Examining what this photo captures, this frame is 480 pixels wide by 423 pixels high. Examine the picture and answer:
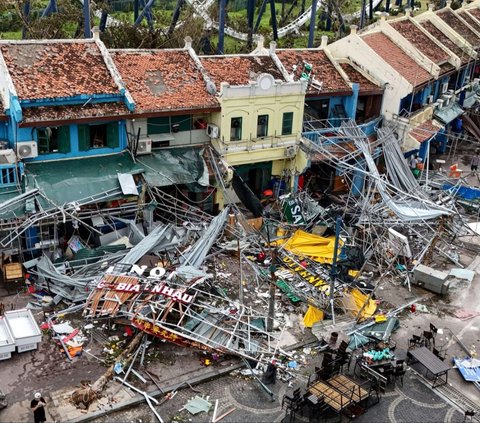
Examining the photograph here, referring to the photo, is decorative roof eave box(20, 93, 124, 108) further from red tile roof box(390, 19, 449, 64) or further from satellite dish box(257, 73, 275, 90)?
red tile roof box(390, 19, 449, 64)

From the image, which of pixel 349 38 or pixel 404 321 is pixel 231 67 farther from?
pixel 404 321

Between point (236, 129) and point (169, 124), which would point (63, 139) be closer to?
point (169, 124)

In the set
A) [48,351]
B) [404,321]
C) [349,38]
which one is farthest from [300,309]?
[349,38]

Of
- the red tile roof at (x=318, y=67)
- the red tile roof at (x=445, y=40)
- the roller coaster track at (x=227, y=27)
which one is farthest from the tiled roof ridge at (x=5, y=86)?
the red tile roof at (x=445, y=40)

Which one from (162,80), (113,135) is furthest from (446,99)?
(113,135)

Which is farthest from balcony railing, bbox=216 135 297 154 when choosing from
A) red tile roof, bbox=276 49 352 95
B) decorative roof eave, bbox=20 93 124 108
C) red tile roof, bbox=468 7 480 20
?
red tile roof, bbox=468 7 480 20

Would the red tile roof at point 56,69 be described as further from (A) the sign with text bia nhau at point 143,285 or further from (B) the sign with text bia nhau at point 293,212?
(B) the sign with text bia nhau at point 293,212
